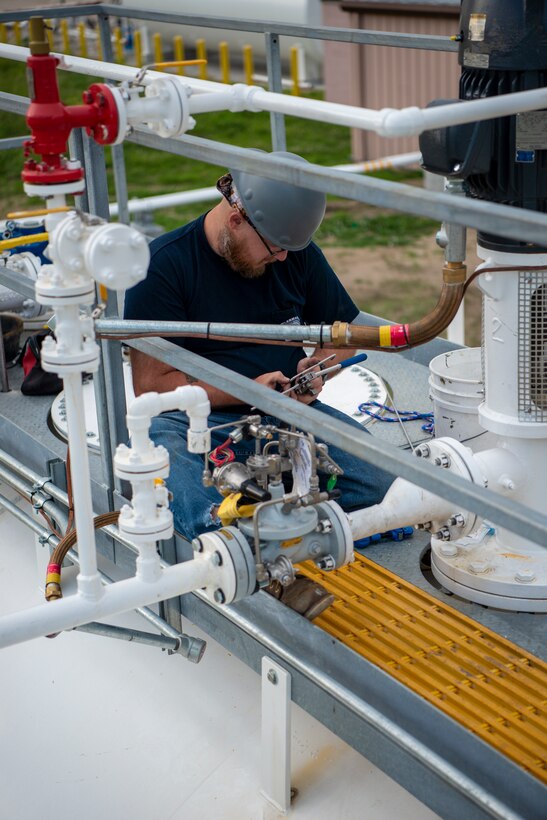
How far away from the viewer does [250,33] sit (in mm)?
12539

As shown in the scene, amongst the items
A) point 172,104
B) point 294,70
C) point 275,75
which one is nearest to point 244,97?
point 172,104

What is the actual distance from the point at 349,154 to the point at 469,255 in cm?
319

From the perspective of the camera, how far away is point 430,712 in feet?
7.31

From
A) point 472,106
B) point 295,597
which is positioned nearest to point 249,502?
point 295,597

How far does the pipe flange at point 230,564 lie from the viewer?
229 cm

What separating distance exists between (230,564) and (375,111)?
945mm

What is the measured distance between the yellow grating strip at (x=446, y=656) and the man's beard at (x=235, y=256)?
0.85m

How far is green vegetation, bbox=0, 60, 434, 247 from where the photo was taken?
10.1 m

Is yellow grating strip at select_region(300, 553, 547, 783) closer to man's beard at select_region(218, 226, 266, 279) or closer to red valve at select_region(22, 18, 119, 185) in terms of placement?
man's beard at select_region(218, 226, 266, 279)

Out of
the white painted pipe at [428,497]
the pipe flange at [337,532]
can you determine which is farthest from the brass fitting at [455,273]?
the pipe flange at [337,532]

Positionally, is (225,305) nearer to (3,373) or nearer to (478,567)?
(478,567)

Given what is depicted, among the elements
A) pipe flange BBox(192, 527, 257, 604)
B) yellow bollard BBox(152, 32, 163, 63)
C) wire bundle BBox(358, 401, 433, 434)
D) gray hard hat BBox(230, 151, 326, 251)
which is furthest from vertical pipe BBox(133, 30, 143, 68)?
pipe flange BBox(192, 527, 257, 604)

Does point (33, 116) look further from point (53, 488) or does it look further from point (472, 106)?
point (53, 488)

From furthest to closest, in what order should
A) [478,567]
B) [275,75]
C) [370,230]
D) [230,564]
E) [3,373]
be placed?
1. [370,230]
2. [3,373]
3. [275,75]
4. [478,567]
5. [230,564]
